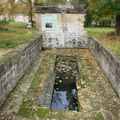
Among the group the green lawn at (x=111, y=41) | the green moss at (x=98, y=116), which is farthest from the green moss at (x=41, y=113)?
the green lawn at (x=111, y=41)

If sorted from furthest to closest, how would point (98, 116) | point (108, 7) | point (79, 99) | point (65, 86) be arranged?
point (108, 7) < point (65, 86) < point (79, 99) < point (98, 116)

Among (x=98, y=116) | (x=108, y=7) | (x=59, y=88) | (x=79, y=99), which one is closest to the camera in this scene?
(x=98, y=116)

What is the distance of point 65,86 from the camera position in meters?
9.34

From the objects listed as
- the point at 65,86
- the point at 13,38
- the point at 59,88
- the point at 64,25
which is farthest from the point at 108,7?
the point at 59,88

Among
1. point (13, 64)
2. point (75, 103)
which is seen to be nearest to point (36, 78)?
point (13, 64)

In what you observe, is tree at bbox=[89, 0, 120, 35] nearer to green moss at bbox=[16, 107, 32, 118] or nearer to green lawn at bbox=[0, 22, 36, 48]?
green lawn at bbox=[0, 22, 36, 48]

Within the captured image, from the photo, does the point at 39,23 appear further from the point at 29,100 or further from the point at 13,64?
the point at 29,100

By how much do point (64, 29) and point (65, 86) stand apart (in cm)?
893

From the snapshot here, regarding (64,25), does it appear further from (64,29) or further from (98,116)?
(98,116)

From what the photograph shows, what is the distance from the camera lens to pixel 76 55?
15.1 metres

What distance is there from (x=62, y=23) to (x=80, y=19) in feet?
4.37

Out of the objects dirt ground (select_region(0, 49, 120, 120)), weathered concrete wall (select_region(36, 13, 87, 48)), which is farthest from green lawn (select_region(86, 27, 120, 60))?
weathered concrete wall (select_region(36, 13, 87, 48))

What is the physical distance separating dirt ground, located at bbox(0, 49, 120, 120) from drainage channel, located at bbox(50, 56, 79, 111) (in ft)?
0.98

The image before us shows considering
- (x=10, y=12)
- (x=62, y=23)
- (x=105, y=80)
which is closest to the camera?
(x=105, y=80)
